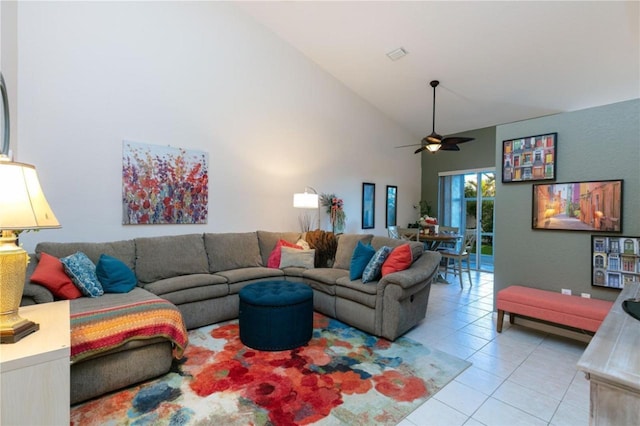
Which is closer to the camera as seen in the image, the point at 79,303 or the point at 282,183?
the point at 79,303

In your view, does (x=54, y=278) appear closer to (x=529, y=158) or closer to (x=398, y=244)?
(x=398, y=244)

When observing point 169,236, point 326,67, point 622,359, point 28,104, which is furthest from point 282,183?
point 622,359

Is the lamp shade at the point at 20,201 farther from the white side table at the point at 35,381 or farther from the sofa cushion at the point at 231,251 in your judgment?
the sofa cushion at the point at 231,251

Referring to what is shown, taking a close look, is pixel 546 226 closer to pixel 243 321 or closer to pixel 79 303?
pixel 243 321

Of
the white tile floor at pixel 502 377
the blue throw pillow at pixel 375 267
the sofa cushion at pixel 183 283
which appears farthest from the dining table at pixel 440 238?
the sofa cushion at pixel 183 283

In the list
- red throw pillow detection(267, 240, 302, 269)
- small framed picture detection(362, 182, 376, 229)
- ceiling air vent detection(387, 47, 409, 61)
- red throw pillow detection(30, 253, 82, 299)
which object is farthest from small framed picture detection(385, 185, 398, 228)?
red throw pillow detection(30, 253, 82, 299)

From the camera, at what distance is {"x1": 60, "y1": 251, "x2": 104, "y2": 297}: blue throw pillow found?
260 centimetres

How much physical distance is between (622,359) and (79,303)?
335 cm

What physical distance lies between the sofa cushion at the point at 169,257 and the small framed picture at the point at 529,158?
3898 millimetres

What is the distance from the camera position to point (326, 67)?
5.46 metres

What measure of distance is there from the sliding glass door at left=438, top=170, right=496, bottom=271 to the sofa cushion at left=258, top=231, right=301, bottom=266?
400 cm

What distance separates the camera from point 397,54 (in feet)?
15.0

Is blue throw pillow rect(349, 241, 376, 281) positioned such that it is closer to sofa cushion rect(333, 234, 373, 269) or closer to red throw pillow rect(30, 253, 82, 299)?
sofa cushion rect(333, 234, 373, 269)

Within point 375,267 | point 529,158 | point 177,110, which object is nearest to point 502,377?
point 375,267
